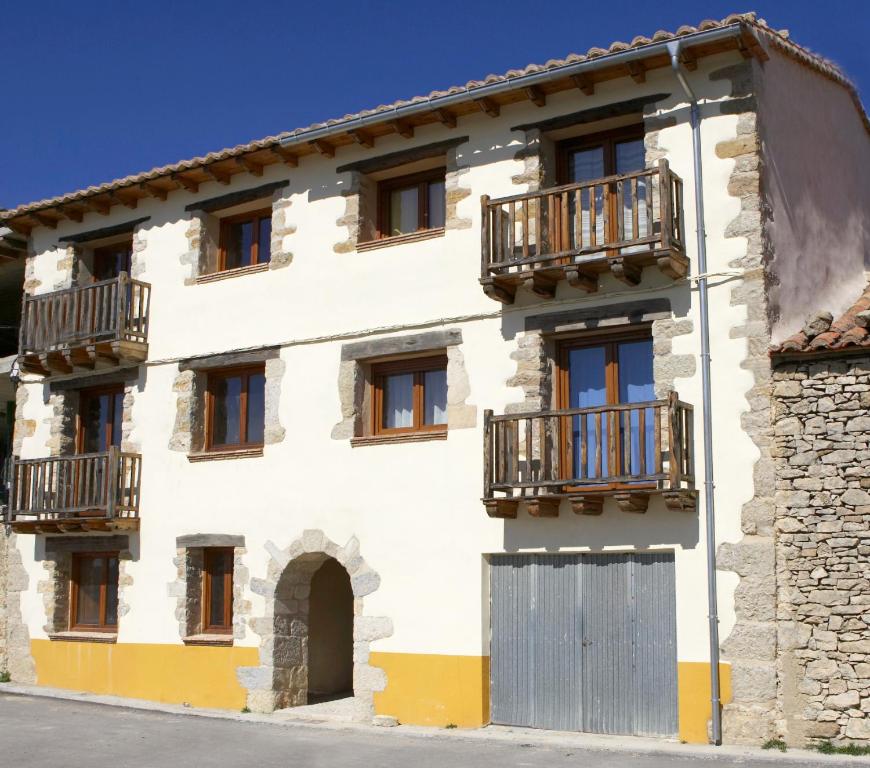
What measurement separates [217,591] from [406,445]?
12.3 feet

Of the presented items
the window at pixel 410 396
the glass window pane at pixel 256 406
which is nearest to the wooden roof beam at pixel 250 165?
the glass window pane at pixel 256 406

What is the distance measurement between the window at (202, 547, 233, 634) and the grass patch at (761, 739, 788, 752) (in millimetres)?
7233

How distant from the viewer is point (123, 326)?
16109mm

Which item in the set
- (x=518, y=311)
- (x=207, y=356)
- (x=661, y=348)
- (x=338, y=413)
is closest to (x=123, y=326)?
(x=207, y=356)

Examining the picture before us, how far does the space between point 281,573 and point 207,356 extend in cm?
320

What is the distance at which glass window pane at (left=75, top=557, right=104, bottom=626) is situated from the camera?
16.8 m

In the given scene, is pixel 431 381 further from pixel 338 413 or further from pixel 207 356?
pixel 207 356

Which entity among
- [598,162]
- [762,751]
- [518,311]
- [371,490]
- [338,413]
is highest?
[598,162]

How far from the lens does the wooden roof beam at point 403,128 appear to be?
556 inches

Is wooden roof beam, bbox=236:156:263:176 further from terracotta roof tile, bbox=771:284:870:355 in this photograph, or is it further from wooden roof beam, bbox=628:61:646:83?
terracotta roof tile, bbox=771:284:870:355

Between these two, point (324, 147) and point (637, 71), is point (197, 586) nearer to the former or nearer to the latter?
point (324, 147)

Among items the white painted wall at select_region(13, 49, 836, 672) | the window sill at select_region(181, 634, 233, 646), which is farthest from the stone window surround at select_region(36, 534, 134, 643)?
the window sill at select_region(181, 634, 233, 646)

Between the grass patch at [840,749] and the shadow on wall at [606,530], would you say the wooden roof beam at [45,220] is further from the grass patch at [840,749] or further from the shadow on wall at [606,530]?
the grass patch at [840,749]

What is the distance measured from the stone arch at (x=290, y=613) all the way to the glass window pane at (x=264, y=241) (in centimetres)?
400
